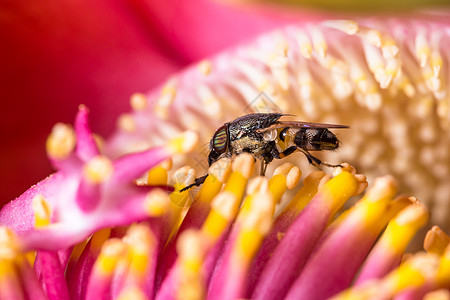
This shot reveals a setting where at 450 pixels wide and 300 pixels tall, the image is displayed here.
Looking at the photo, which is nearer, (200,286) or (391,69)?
(200,286)

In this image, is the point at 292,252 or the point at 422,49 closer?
the point at 292,252

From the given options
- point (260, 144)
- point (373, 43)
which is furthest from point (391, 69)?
point (260, 144)

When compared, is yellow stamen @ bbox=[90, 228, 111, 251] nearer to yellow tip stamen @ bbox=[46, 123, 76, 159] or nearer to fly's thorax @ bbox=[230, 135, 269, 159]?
yellow tip stamen @ bbox=[46, 123, 76, 159]

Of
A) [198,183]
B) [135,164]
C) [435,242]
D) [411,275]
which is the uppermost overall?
[135,164]

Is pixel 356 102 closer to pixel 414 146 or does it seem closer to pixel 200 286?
pixel 414 146

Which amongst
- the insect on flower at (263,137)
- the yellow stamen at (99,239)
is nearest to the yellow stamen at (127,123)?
the insect on flower at (263,137)

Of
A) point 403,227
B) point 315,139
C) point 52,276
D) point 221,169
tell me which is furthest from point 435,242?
point 52,276

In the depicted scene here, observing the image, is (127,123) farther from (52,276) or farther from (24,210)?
(52,276)
